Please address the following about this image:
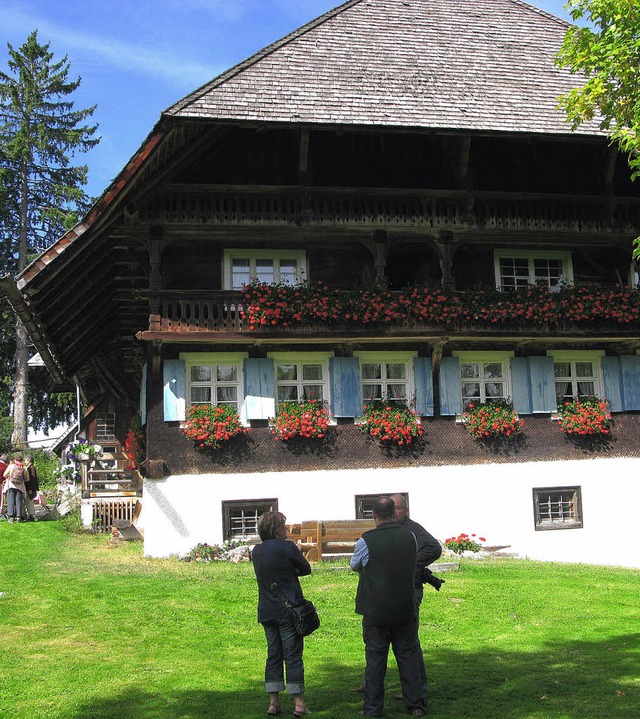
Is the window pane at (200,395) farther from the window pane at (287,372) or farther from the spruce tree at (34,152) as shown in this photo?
the spruce tree at (34,152)

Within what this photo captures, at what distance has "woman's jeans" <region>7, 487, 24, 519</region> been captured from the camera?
889 inches

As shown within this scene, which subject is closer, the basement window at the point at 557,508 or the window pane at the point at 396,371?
the basement window at the point at 557,508

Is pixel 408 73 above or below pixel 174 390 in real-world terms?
above

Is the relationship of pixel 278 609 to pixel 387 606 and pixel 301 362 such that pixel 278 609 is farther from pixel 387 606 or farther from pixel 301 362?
pixel 301 362

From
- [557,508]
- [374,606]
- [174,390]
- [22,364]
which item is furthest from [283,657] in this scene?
[22,364]

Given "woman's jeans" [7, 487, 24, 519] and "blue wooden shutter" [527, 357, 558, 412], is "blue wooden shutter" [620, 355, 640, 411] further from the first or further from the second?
"woman's jeans" [7, 487, 24, 519]

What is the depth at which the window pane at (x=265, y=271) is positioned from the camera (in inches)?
749

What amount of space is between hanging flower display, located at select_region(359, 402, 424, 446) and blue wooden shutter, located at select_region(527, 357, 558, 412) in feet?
9.22

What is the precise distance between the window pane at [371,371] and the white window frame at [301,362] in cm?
Result: 87

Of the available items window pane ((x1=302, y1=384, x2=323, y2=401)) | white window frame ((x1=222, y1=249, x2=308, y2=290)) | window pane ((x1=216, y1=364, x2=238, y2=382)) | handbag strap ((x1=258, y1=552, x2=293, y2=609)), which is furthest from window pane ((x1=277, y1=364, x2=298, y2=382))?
handbag strap ((x1=258, y1=552, x2=293, y2=609))

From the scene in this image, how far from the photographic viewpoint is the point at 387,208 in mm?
18703

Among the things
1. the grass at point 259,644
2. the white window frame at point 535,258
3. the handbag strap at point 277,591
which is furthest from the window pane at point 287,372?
the handbag strap at point 277,591

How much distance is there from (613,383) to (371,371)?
5.62 m

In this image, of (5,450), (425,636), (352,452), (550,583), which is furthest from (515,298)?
(5,450)
